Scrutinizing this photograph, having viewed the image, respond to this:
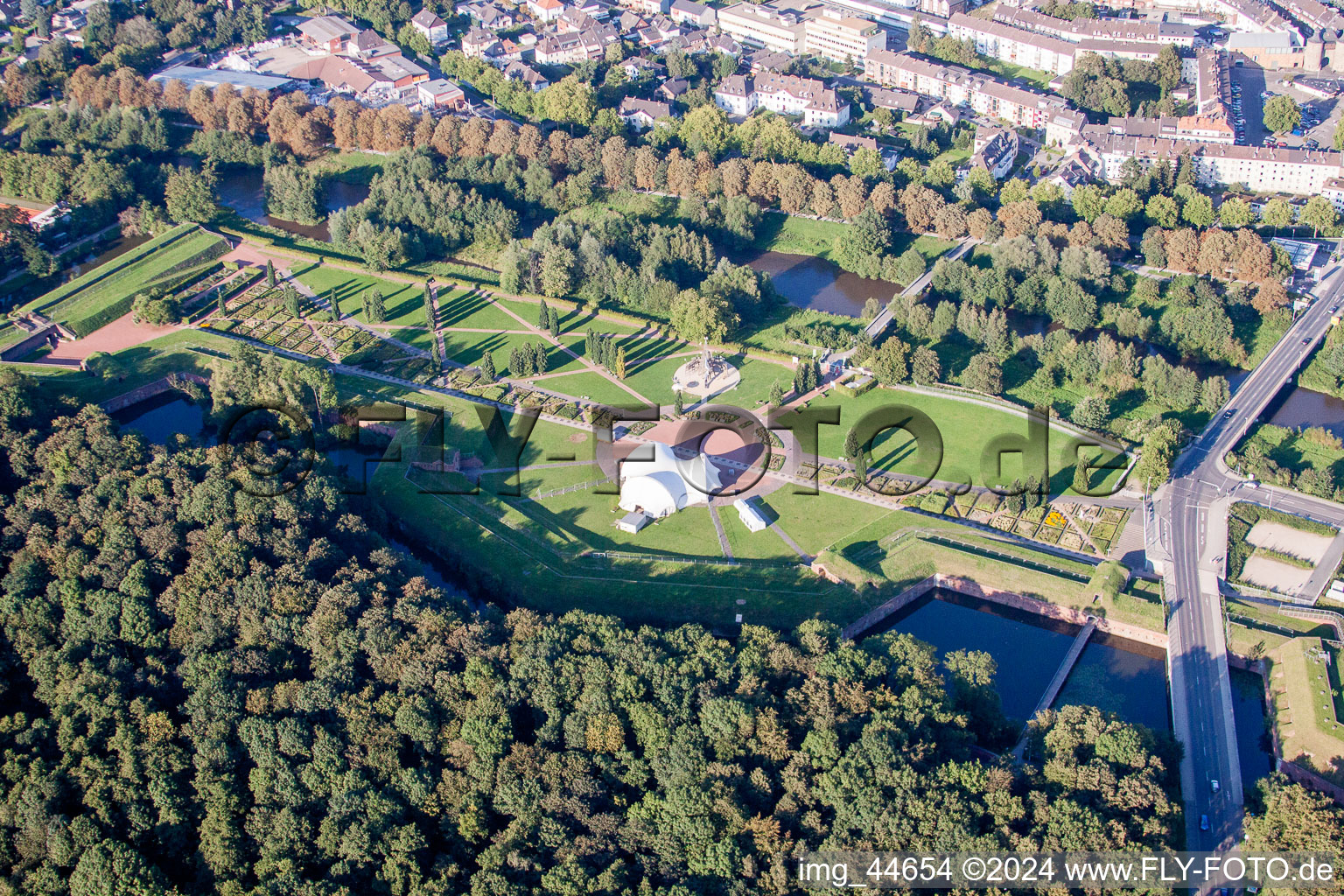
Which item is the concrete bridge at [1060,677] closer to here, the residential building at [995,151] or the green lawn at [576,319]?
the green lawn at [576,319]

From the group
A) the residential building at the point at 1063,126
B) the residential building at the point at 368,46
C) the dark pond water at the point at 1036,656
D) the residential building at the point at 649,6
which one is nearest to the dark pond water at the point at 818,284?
the residential building at the point at 1063,126

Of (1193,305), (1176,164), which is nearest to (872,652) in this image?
(1193,305)

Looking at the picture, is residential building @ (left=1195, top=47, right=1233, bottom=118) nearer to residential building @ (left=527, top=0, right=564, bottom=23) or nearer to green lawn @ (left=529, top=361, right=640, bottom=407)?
green lawn @ (left=529, top=361, right=640, bottom=407)

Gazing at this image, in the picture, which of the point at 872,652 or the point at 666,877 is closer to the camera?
the point at 666,877

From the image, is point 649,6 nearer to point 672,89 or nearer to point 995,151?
point 672,89

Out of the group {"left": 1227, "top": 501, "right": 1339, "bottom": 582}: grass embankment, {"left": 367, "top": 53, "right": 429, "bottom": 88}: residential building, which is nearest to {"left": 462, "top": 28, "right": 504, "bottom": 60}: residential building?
{"left": 367, "top": 53, "right": 429, "bottom": 88}: residential building

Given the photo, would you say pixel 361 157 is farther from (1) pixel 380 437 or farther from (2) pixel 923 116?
(2) pixel 923 116
